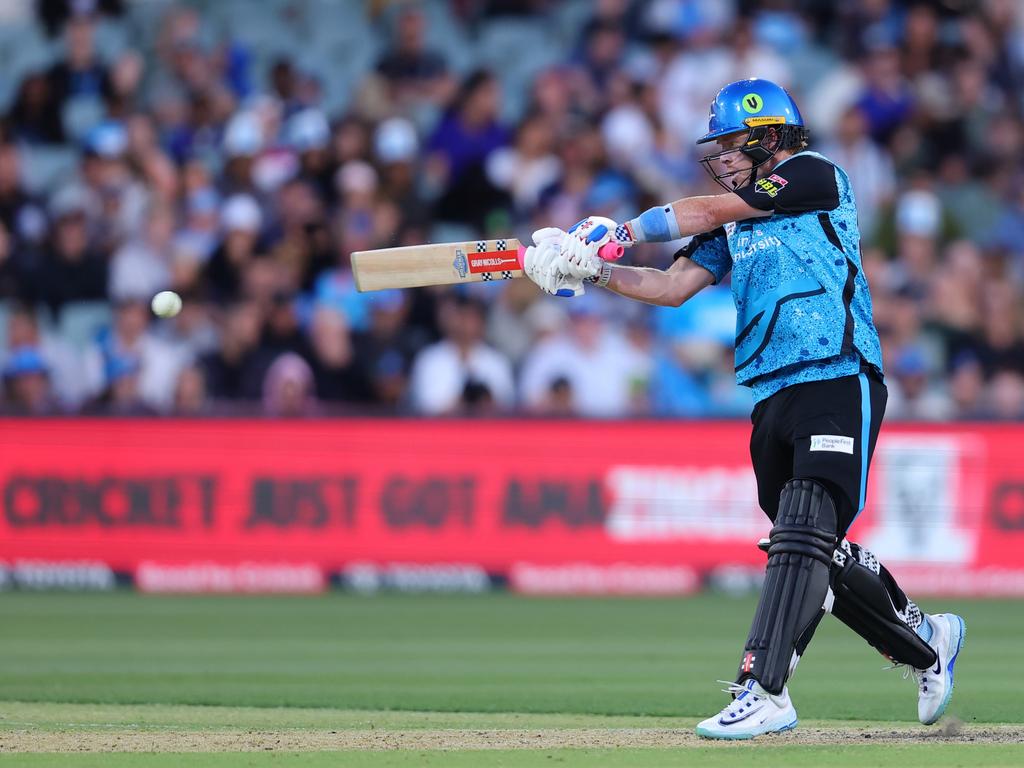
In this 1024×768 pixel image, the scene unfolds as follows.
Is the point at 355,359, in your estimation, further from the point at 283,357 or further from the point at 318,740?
the point at 318,740

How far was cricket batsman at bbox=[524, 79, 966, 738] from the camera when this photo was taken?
21.2ft

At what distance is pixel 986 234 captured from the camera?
17.4m

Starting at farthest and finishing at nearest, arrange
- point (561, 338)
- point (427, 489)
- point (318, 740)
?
point (561, 338)
point (427, 489)
point (318, 740)

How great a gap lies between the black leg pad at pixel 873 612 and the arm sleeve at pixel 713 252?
1301 mm

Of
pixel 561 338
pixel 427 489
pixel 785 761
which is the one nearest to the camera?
pixel 785 761

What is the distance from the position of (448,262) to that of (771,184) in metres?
1.45

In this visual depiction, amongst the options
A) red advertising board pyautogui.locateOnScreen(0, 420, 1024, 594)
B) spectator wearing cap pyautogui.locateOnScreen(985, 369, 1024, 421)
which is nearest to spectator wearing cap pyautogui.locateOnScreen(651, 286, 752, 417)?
red advertising board pyautogui.locateOnScreen(0, 420, 1024, 594)

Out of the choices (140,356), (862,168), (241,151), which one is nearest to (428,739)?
(140,356)

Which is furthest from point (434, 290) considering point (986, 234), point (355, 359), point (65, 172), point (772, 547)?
point (772, 547)

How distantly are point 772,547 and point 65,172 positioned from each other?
1280 cm

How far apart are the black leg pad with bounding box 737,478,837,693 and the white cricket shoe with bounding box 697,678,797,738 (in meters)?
0.05

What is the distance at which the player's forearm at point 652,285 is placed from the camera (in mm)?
7023

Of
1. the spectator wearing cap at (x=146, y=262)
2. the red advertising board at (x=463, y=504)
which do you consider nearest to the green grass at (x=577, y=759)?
the red advertising board at (x=463, y=504)

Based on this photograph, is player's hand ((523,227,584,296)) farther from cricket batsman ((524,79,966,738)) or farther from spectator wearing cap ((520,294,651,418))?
spectator wearing cap ((520,294,651,418))
